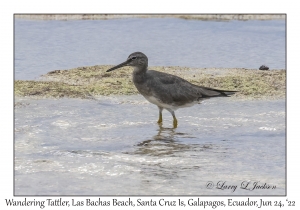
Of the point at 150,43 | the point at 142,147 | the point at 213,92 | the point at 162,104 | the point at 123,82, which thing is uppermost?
the point at 150,43

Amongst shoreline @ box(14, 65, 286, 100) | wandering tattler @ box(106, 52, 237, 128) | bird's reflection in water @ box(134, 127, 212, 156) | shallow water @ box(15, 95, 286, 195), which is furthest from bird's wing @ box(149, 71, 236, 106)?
shoreline @ box(14, 65, 286, 100)

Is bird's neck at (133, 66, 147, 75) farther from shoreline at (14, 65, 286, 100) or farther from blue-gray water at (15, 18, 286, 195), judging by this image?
shoreline at (14, 65, 286, 100)

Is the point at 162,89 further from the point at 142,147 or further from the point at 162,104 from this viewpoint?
the point at 142,147

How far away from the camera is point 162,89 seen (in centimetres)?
1352

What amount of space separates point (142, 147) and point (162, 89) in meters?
2.03

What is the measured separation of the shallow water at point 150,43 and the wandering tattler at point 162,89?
4374mm

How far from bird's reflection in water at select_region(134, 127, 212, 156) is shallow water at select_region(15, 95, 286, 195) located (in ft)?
0.06

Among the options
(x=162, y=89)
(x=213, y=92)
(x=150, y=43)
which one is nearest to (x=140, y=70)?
(x=162, y=89)

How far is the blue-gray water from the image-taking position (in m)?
9.84

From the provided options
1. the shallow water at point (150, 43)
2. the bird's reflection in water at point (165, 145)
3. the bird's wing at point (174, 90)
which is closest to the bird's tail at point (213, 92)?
the bird's wing at point (174, 90)

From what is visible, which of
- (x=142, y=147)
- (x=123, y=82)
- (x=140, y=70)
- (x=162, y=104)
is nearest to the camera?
(x=142, y=147)

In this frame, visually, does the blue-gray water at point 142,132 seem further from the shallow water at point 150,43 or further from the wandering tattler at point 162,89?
the wandering tattler at point 162,89

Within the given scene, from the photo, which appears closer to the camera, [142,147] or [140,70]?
[142,147]
